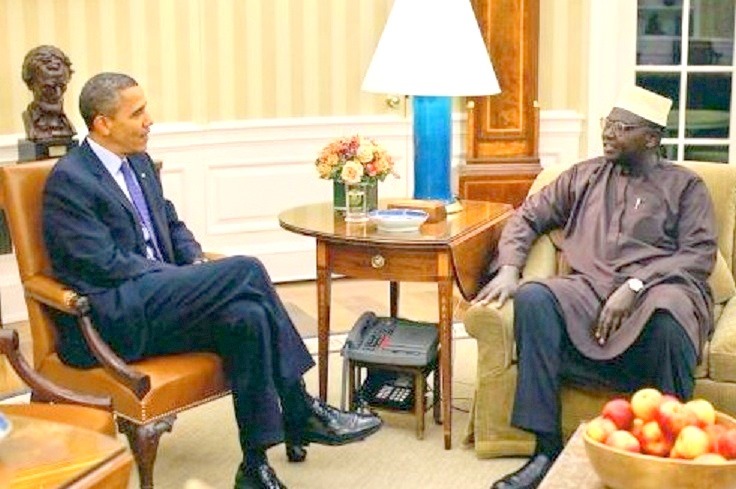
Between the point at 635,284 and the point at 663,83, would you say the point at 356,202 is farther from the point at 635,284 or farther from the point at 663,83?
A: the point at 663,83

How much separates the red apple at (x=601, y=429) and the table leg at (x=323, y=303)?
1451 mm

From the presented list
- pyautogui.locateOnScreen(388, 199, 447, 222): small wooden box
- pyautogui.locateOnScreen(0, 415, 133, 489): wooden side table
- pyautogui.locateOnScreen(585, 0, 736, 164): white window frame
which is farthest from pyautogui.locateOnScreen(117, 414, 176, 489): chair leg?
pyautogui.locateOnScreen(585, 0, 736, 164): white window frame

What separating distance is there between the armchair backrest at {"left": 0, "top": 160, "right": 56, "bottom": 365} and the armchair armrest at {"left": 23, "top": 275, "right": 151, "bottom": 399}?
104 mm

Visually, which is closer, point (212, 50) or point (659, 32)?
point (212, 50)

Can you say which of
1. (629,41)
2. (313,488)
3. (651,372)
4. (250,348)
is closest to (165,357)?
(250,348)

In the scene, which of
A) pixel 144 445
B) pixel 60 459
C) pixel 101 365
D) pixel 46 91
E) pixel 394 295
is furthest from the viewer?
pixel 46 91

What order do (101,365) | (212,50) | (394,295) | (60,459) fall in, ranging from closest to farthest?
(60,459) < (101,365) < (394,295) < (212,50)

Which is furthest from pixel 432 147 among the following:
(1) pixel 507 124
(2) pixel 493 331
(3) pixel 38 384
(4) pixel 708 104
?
(4) pixel 708 104

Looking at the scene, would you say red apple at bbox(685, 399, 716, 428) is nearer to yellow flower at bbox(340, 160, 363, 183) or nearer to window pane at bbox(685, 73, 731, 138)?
yellow flower at bbox(340, 160, 363, 183)

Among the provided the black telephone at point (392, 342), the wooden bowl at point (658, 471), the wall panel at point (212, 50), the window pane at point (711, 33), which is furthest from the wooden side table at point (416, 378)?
the window pane at point (711, 33)

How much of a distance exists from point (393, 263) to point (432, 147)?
55 centimetres

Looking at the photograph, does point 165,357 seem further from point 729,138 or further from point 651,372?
point 729,138

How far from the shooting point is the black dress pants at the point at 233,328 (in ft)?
10.5

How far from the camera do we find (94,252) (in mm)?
3176
